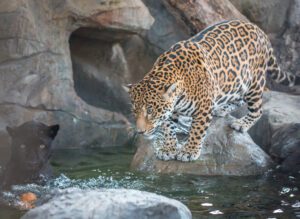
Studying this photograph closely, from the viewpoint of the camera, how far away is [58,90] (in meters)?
14.2

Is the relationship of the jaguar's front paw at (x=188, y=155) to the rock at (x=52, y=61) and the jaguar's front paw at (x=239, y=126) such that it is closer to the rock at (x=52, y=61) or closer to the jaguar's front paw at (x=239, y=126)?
the jaguar's front paw at (x=239, y=126)

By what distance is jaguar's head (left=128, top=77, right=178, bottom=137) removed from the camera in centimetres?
1052

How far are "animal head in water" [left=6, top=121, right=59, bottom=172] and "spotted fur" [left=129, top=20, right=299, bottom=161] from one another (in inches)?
59.5

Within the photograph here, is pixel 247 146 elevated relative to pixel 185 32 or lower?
lower

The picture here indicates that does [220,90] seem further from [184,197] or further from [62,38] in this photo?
[62,38]

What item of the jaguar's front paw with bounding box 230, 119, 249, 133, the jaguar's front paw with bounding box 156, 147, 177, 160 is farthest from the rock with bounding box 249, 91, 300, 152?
the jaguar's front paw with bounding box 156, 147, 177, 160

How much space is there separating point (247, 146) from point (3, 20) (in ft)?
15.9

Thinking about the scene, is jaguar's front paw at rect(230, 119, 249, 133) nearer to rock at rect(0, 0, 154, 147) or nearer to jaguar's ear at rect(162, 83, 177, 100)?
jaguar's ear at rect(162, 83, 177, 100)

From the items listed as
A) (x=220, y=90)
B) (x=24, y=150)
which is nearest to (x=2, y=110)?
(x=24, y=150)

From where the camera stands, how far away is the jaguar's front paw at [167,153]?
11.8 m

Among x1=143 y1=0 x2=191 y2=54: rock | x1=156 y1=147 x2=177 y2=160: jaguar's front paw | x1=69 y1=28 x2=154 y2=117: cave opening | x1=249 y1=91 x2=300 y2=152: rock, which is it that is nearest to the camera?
x1=156 y1=147 x2=177 y2=160: jaguar's front paw

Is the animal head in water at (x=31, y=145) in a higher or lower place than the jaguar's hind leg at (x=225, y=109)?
lower

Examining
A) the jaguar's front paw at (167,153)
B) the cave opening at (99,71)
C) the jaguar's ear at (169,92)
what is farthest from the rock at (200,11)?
the jaguar's ear at (169,92)

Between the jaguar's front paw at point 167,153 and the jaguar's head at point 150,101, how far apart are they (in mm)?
1202
